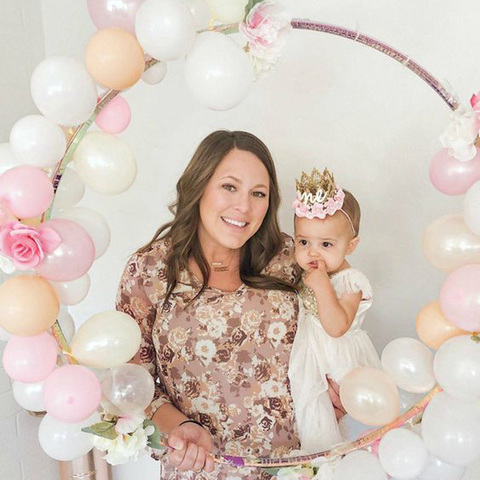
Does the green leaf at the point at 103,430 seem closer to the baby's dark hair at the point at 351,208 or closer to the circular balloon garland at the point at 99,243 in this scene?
the circular balloon garland at the point at 99,243

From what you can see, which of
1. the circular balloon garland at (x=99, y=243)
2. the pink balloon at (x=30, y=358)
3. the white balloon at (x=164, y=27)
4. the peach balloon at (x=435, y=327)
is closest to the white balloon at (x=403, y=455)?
the circular balloon garland at (x=99, y=243)

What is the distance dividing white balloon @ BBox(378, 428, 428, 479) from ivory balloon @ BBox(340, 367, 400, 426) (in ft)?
0.18

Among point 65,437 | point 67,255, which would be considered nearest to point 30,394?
point 65,437

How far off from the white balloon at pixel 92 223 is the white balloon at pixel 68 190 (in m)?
0.05

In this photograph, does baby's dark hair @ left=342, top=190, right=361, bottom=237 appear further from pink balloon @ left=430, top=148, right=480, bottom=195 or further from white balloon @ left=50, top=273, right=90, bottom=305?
white balloon @ left=50, top=273, right=90, bottom=305

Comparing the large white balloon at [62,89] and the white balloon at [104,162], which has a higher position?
the large white balloon at [62,89]

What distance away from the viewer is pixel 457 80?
202 centimetres

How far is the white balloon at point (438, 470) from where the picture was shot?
1533mm

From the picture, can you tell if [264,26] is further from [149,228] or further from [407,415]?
[149,228]

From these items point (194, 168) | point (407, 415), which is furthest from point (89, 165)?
point (407, 415)

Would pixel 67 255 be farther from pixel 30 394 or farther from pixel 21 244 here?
pixel 30 394

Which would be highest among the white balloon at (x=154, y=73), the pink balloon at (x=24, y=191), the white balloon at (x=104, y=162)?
the white balloon at (x=154, y=73)

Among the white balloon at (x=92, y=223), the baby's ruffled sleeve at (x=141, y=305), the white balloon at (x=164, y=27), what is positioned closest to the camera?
the white balloon at (x=164, y=27)

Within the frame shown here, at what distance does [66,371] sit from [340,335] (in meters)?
0.73
